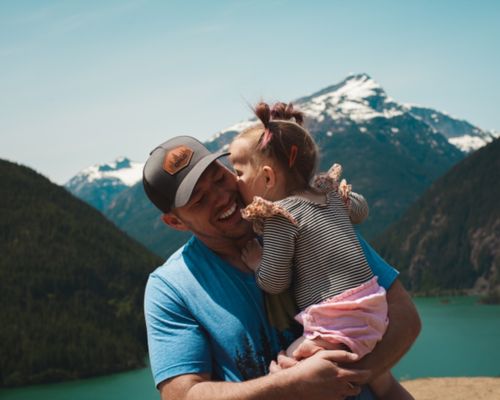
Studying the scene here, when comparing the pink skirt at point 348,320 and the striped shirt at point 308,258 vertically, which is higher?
the striped shirt at point 308,258

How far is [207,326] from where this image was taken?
11.4ft

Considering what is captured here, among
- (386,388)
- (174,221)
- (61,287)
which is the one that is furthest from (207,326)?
(61,287)

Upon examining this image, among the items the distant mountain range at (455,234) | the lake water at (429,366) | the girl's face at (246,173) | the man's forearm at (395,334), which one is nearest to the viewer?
the man's forearm at (395,334)

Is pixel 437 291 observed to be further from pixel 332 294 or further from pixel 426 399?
pixel 332 294

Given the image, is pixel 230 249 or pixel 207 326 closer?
pixel 207 326

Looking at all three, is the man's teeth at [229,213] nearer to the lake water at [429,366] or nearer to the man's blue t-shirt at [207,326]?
the man's blue t-shirt at [207,326]

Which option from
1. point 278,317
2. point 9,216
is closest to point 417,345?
point 9,216

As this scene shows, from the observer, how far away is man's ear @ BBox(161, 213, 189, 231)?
387 cm

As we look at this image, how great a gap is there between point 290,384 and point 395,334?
0.74m

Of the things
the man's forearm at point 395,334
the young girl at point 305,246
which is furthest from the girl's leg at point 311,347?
the man's forearm at point 395,334

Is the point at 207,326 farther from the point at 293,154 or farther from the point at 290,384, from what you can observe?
the point at 293,154

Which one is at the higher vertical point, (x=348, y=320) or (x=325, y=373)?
(x=348, y=320)

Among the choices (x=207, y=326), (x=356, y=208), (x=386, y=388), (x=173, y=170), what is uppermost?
(x=173, y=170)

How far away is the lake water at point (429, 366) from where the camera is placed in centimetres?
7281
